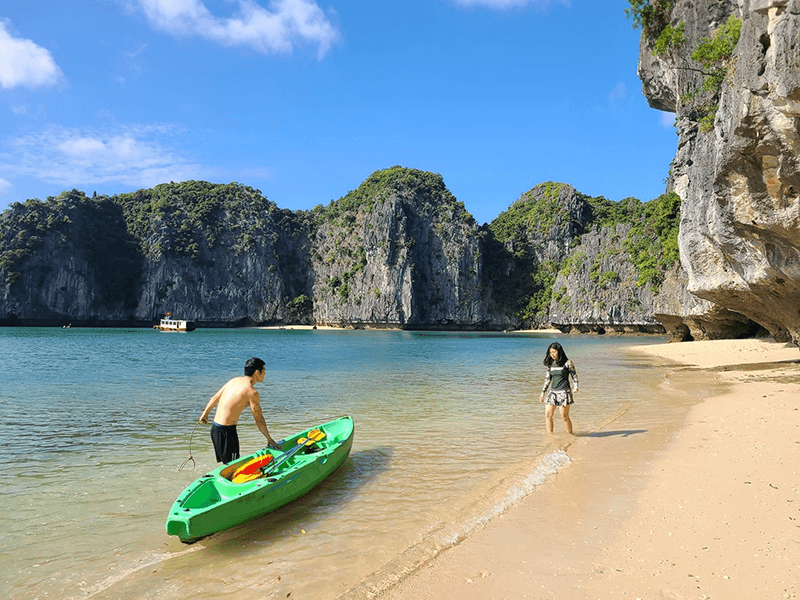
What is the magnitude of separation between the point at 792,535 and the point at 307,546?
433 centimetres

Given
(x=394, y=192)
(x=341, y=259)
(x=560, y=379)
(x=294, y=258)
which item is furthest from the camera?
(x=294, y=258)

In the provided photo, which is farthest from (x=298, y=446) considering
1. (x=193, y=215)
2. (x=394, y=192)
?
(x=193, y=215)

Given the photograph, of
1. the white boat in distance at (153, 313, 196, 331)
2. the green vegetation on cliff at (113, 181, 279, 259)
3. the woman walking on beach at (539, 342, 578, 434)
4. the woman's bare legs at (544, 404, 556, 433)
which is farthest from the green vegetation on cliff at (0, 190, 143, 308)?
the woman walking on beach at (539, 342, 578, 434)

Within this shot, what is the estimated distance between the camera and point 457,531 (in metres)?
4.76

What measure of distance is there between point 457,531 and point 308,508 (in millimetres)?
1940

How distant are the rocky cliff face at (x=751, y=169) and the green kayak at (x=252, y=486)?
32.6 feet

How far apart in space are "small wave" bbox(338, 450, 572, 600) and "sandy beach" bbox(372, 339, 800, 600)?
79 mm

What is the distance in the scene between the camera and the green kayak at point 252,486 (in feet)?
14.9

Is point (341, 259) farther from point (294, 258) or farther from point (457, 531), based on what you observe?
point (457, 531)

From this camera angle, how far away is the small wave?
378 centimetres

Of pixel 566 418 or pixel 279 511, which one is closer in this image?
pixel 279 511

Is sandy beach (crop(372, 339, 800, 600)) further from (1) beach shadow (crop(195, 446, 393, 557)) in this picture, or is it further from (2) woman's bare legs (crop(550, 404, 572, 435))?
(1) beach shadow (crop(195, 446, 393, 557))

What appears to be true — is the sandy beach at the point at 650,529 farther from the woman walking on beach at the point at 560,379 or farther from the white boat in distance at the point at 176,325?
the white boat in distance at the point at 176,325

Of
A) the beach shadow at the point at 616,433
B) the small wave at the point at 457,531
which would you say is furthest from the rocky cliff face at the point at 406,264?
the small wave at the point at 457,531
